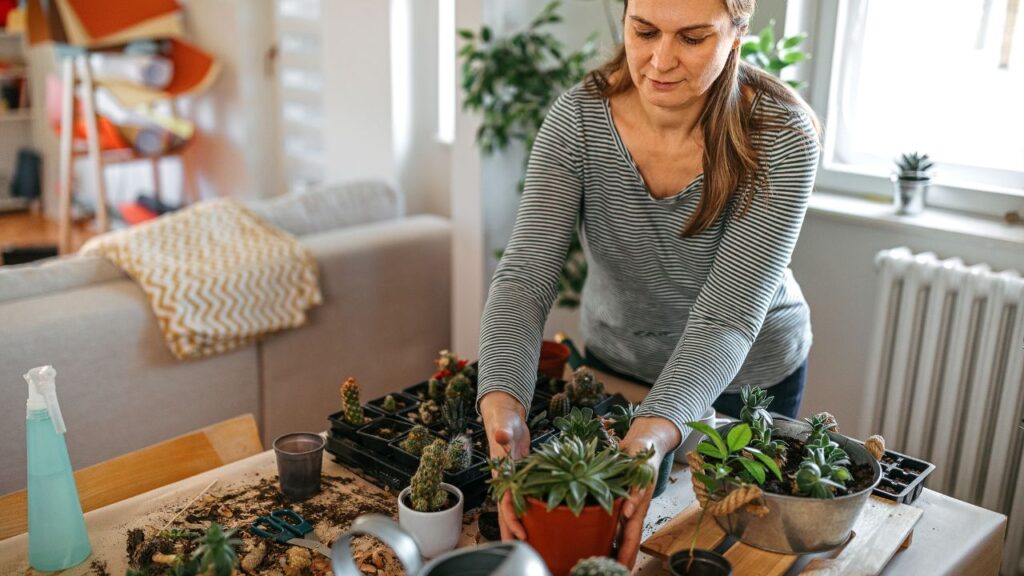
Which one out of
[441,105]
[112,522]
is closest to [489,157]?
[441,105]

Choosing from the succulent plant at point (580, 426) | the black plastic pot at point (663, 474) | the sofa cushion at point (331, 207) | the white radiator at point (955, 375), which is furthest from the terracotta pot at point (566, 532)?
the sofa cushion at point (331, 207)

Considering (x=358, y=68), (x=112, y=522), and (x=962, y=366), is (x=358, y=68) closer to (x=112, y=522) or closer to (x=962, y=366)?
(x=962, y=366)

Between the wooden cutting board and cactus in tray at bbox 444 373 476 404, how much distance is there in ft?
1.12

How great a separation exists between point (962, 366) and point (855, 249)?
36 cm

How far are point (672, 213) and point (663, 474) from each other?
0.38 m

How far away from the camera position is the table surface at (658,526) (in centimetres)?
106

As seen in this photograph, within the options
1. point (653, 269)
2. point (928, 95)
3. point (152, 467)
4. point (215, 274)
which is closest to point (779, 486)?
point (653, 269)

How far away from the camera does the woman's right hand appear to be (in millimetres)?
1098

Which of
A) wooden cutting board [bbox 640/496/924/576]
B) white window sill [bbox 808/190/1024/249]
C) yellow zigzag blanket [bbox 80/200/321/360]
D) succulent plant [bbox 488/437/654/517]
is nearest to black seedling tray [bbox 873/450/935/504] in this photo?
wooden cutting board [bbox 640/496/924/576]

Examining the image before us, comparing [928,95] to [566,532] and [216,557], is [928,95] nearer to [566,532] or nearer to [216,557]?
[566,532]

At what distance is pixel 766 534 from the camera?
39.7 inches

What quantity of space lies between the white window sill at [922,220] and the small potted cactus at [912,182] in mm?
24

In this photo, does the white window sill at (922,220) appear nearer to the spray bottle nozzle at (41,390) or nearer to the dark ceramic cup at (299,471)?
the dark ceramic cup at (299,471)

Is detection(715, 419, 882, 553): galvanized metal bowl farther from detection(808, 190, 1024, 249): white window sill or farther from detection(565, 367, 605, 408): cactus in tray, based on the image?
detection(808, 190, 1024, 249): white window sill
